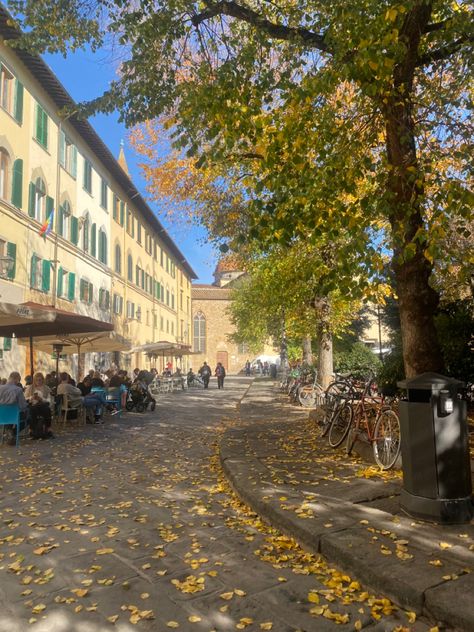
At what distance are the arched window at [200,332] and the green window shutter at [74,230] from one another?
47.9 meters

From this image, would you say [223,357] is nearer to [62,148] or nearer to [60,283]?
[60,283]

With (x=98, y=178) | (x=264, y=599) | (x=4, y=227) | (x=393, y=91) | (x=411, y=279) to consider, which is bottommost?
(x=264, y=599)

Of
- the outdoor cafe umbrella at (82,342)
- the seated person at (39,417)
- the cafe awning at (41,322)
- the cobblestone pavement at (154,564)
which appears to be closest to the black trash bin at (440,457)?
the cobblestone pavement at (154,564)

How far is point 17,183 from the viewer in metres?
19.7

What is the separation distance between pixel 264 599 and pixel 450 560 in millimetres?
1357

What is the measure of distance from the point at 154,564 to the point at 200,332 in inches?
2756

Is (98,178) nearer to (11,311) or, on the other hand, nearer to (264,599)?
(11,311)

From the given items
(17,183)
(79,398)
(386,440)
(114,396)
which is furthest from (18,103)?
(386,440)

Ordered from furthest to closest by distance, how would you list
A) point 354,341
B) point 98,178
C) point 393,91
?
1. point 354,341
2. point 98,178
3. point 393,91

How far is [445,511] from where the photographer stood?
450 centimetres

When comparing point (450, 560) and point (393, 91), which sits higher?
point (393, 91)

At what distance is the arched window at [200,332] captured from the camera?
7356cm

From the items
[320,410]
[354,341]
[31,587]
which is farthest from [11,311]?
[354,341]

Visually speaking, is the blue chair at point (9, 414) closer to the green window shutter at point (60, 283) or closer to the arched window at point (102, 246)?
the green window shutter at point (60, 283)
